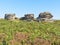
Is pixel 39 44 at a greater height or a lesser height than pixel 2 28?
lesser

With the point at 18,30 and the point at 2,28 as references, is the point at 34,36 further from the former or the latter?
the point at 2,28

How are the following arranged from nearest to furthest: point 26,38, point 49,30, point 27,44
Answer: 1. point 27,44
2. point 26,38
3. point 49,30

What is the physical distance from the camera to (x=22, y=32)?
2928 centimetres

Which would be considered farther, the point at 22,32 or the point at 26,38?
the point at 22,32

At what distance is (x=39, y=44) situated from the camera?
83.3 ft

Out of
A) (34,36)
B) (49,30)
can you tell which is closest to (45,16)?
(49,30)

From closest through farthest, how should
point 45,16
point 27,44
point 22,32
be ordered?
point 27,44 → point 22,32 → point 45,16

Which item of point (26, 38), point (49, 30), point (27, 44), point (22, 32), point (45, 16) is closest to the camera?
point (27, 44)

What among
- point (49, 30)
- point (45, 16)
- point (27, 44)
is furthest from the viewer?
point (45, 16)

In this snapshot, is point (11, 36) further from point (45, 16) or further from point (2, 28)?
point (45, 16)

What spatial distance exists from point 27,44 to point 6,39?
2.93 m

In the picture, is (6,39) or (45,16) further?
(45,16)

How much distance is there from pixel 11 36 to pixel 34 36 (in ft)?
11.9

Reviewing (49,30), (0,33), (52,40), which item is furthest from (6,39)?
(49,30)
